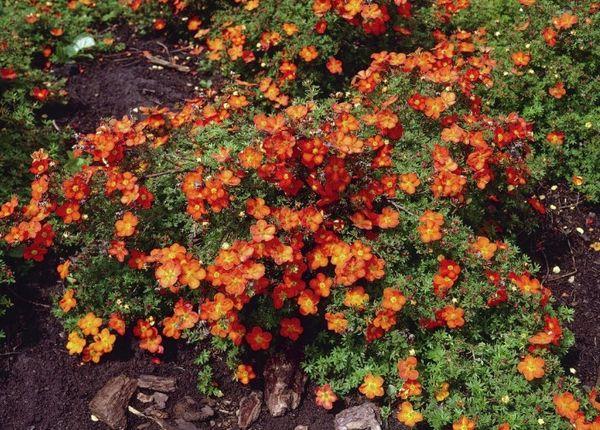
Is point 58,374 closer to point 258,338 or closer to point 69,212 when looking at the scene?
point 69,212

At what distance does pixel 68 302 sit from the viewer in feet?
12.7

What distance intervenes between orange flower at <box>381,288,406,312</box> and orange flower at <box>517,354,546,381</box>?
0.78m

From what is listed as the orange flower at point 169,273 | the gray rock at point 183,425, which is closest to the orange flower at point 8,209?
the orange flower at point 169,273

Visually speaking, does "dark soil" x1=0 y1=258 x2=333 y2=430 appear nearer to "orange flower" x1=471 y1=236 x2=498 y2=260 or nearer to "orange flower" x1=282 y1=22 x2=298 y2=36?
"orange flower" x1=471 y1=236 x2=498 y2=260

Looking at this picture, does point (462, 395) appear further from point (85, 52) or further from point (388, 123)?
point (85, 52)

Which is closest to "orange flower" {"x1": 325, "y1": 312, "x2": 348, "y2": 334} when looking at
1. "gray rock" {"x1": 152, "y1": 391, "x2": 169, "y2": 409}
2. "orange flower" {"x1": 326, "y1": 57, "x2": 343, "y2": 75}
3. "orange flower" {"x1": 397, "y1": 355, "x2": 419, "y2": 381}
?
"orange flower" {"x1": 397, "y1": 355, "x2": 419, "y2": 381}

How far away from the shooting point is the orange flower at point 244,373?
382 cm

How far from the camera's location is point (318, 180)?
12.1ft

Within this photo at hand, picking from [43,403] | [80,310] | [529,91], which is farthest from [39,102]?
[529,91]

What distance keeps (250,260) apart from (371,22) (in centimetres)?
249

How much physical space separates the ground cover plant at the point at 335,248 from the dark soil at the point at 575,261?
0.74 feet

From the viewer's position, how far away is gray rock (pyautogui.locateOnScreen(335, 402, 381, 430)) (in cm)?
361

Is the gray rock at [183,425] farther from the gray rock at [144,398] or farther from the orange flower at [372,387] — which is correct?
the orange flower at [372,387]

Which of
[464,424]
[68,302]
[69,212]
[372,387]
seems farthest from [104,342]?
[464,424]
